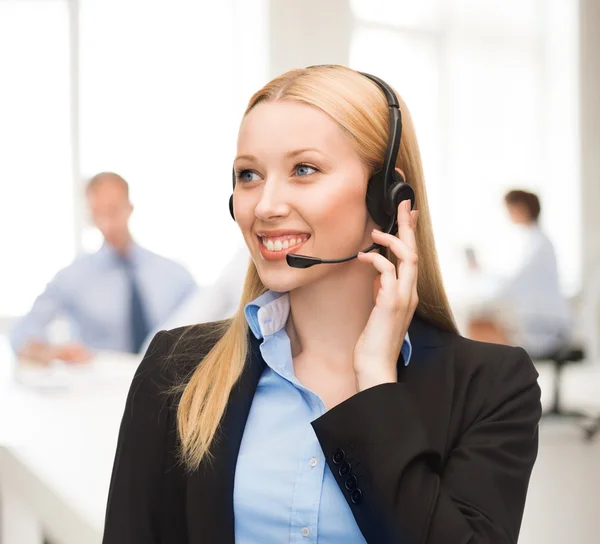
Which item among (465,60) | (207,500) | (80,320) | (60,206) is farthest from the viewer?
(465,60)

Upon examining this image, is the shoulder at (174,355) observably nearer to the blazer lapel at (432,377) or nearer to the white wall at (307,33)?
the blazer lapel at (432,377)

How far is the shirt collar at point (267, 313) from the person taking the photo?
38.9 inches

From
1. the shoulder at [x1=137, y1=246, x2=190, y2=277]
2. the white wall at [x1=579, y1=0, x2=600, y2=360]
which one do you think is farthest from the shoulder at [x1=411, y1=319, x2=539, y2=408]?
the white wall at [x1=579, y1=0, x2=600, y2=360]

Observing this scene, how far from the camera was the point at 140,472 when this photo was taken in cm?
91

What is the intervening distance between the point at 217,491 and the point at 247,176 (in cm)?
36

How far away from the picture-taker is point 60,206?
4816 millimetres

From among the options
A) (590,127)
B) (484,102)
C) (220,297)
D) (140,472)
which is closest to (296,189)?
(140,472)

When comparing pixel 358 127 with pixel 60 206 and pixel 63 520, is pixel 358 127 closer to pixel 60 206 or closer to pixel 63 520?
pixel 63 520

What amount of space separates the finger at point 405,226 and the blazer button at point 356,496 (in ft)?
0.91

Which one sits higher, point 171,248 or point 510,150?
point 510,150

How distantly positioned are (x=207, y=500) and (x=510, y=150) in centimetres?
598

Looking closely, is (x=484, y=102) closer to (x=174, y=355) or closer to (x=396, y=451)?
(x=174, y=355)

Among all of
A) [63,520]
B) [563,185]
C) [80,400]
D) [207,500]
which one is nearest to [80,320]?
[80,400]

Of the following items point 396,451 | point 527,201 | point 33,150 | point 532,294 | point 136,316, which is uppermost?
point 396,451
